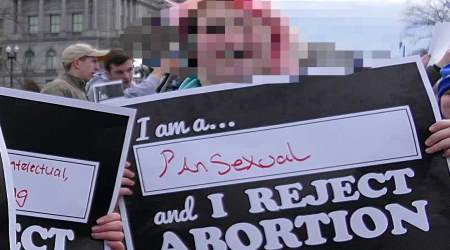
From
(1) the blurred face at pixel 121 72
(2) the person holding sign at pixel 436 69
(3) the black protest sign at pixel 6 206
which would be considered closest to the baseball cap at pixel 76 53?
(1) the blurred face at pixel 121 72

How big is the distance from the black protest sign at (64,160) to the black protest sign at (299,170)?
108 mm

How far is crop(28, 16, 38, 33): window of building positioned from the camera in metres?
50.2

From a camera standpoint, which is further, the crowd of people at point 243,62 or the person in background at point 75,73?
the person in background at point 75,73

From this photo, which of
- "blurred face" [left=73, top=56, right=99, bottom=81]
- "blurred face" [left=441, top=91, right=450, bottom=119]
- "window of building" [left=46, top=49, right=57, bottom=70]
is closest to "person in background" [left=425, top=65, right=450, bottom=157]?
"blurred face" [left=441, top=91, right=450, bottom=119]

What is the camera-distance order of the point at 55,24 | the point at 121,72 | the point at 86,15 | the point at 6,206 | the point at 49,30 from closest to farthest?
the point at 6,206 < the point at 121,72 < the point at 86,15 < the point at 55,24 < the point at 49,30

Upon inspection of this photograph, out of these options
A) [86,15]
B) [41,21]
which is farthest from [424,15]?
[41,21]

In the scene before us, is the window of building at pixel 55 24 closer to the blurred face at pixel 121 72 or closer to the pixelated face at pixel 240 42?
the blurred face at pixel 121 72

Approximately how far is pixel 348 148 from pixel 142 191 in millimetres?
642

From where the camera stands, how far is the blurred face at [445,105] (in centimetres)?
211

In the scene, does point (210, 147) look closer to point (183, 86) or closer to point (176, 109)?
point (176, 109)

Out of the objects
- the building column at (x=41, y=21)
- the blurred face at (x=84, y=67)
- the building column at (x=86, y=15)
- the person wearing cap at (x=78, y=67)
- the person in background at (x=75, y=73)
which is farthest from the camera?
the building column at (x=41, y=21)

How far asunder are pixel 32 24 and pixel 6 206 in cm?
5281

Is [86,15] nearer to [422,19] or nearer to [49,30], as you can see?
[49,30]

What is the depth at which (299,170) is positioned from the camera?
84.0 inches
